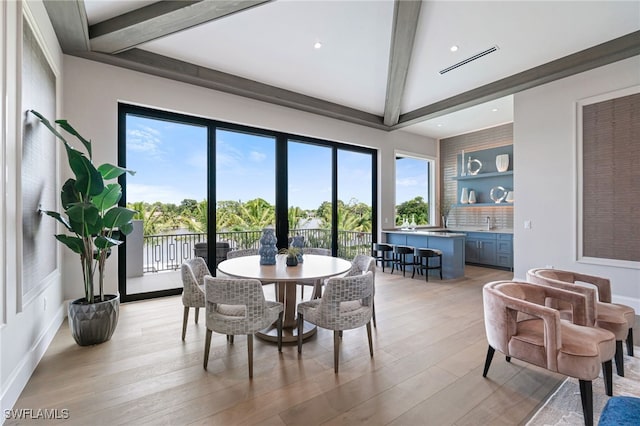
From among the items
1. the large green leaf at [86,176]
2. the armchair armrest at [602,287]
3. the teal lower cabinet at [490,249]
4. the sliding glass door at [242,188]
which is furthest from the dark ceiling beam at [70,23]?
the teal lower cabinet at [490,249]

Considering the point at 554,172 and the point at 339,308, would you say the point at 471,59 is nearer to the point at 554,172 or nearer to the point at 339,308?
the point at 554,172

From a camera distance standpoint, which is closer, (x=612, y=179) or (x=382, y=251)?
(x=612, y=179)

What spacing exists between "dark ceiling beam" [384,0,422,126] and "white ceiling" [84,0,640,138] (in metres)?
0.10

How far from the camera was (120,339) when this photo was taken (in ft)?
9.83

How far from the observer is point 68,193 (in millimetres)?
2852

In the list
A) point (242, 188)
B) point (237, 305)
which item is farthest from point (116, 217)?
point (242, 188)

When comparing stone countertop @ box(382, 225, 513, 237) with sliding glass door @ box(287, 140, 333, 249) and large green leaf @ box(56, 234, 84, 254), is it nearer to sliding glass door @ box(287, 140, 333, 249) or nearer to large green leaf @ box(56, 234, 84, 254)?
sliding glass door @ box(287, 140, 333, 249)

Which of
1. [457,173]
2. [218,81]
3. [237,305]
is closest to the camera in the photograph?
[237,305]

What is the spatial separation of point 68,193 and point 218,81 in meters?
2.70

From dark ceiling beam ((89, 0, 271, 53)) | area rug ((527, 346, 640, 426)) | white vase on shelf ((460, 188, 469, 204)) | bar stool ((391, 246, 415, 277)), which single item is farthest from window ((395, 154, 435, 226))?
dark ceiling beam ((89, 0, 271, 53))

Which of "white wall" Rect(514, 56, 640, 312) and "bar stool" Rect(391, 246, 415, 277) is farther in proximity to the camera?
"bar stool" Rect(391, 246, 415, 277)

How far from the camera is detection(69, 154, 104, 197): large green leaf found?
8.79 ft

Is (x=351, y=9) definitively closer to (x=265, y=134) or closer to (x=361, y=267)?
(x=265, y=134)

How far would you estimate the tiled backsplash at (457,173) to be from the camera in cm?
712
